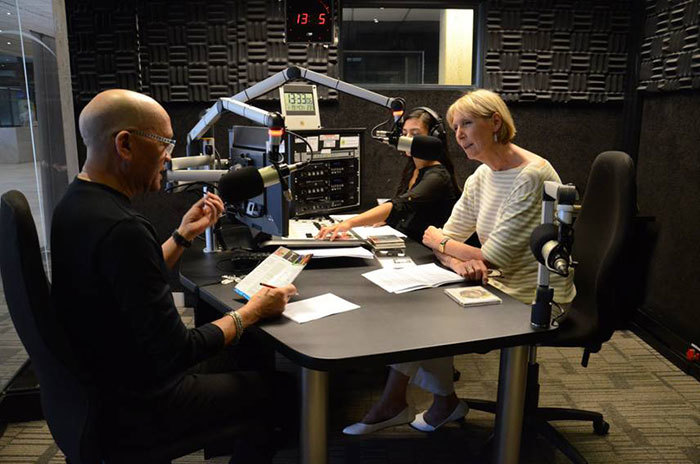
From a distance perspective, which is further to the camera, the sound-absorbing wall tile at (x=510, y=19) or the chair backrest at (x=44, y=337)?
the sound-absorbing wall tile at (x=510, y=19)

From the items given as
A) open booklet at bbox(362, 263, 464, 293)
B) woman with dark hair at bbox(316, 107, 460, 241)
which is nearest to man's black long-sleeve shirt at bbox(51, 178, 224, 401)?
open booklet at bbox(362, 263, 464, 293)

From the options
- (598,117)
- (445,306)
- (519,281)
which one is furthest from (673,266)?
(445,306)

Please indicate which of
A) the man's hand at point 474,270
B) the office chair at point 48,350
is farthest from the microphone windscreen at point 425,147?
the office chair at point 48,350

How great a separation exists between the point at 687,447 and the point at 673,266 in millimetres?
1242

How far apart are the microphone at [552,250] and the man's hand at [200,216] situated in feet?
3.54

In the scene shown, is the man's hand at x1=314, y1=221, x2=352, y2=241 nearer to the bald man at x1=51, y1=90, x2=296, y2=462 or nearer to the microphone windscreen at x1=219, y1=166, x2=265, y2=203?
the microphone windscreen at x1=219, y1=166, x2=265, y2=203

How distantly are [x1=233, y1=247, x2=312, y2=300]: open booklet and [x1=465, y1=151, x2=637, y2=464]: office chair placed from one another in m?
0.91

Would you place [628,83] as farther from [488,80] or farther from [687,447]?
[687,447]

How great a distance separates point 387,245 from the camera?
8.21 feet

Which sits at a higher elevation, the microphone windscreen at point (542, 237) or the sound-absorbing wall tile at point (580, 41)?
the sound-absorbing wall tile at point (580, 41)

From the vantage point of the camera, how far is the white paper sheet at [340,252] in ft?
7.44

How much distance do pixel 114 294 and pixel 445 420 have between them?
163 cm

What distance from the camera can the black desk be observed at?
1.50 metres

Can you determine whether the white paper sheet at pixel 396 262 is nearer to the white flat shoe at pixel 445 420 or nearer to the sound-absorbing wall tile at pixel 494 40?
the white flat shoe at pixel 445 420
